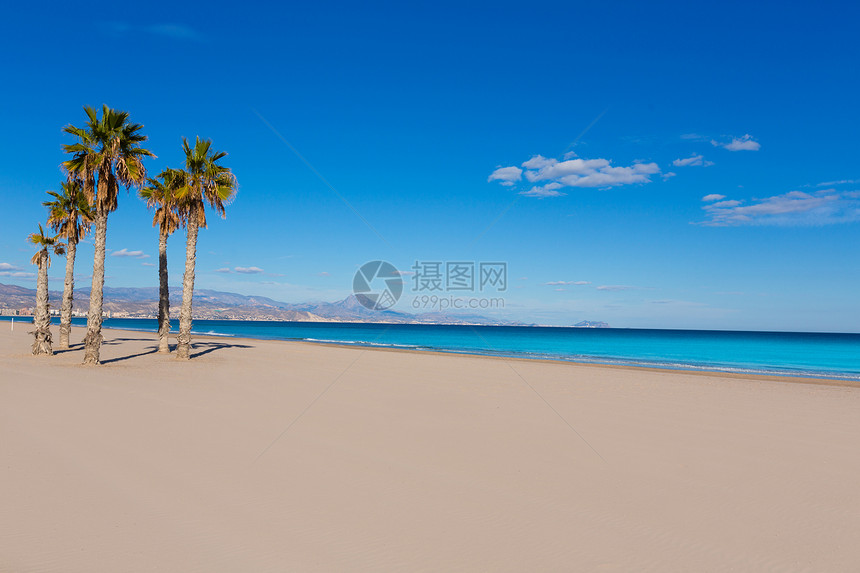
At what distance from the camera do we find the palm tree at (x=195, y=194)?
74.5 ft

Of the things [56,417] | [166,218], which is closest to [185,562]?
[56,417]

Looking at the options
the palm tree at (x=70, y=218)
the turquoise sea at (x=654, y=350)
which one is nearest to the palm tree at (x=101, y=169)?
the palm tree at (x=70, y=218)

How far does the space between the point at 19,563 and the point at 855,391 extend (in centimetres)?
2679

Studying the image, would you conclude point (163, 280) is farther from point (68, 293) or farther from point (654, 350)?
point (654, 350)

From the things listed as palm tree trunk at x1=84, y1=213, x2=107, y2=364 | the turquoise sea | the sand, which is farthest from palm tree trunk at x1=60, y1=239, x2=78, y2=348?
the turquoise sea

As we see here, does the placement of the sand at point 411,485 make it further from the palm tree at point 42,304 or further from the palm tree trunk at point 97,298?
the palm tree at point 42,304

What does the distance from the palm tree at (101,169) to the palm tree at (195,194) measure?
2.55 m

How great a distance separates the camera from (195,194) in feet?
74.5

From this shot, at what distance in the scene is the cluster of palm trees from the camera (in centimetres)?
1967

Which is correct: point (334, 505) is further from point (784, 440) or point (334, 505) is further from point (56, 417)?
point (784, 440)

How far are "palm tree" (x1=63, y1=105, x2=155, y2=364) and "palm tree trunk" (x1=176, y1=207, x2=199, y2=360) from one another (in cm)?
304

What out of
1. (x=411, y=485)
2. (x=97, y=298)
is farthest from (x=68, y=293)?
(x=411, y=485)

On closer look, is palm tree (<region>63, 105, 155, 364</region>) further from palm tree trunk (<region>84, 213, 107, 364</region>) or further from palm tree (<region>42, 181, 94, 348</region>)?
palm tree (<region>42, 181, 94, 348</region>)

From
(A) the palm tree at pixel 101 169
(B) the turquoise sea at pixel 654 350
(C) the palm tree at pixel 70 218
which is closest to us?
(A) the palm tree at pixel 101 169
